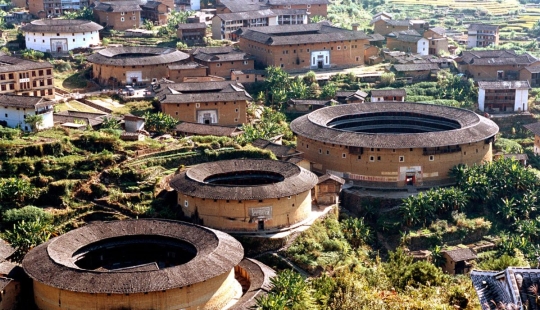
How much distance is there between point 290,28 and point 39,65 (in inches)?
1188

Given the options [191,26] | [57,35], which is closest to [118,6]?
[191,26]

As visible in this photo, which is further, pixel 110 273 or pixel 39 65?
pixel 39 65

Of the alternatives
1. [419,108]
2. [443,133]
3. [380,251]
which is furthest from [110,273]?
[419,108]

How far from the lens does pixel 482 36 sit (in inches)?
4213

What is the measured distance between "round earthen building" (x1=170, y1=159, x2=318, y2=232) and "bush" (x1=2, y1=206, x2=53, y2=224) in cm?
800

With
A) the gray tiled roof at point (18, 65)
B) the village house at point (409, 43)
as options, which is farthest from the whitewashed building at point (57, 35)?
the village house at point (409, 43)

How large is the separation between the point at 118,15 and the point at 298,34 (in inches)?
771

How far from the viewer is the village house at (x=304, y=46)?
87.3 meters

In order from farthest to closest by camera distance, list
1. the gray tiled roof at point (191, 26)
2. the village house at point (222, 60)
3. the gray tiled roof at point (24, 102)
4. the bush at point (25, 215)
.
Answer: the gray tiled roof at point (191, 26) < the village house at point (222, 60) < the gray tiled roof at point (24, 102) < the bush at point (25, 215)

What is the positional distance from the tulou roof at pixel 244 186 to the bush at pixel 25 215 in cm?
800

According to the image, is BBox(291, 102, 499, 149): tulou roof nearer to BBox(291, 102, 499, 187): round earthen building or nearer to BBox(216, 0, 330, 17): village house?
BBox(291, 102, 499, 187): round earthen building

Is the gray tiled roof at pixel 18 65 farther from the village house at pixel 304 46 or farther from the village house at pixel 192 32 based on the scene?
the village house at pixel 304 46

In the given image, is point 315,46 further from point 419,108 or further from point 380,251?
point 380,251

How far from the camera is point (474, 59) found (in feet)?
291
